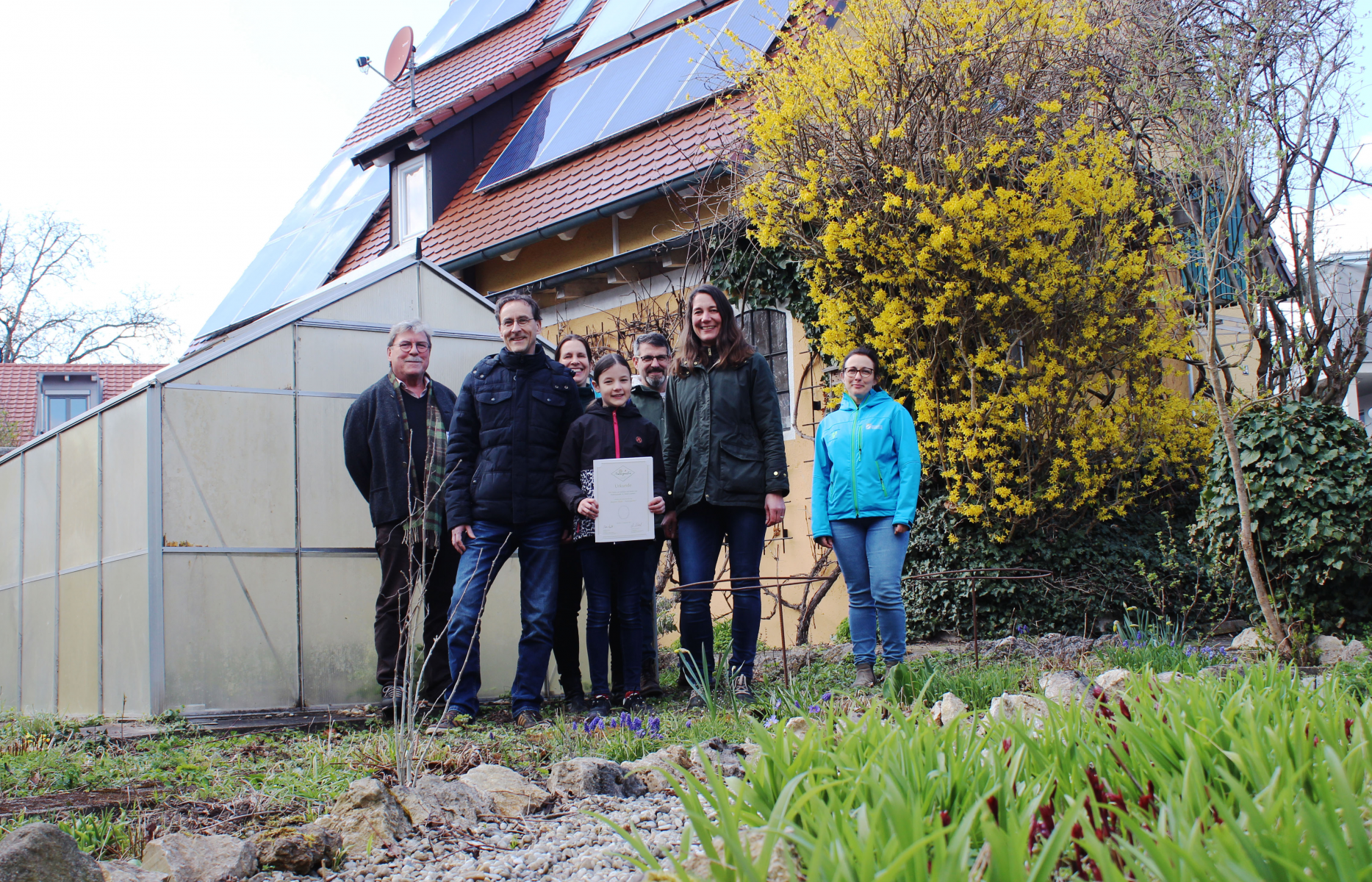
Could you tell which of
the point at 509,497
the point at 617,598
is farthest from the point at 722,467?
the point at 509,497

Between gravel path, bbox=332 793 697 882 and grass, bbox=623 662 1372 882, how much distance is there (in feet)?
1.34

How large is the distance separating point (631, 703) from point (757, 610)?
27.9 inches

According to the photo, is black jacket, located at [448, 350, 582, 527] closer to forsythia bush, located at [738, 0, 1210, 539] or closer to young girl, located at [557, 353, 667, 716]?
young girl, located at [557, 353, 667, 716]

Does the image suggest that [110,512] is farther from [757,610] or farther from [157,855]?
[157,855]

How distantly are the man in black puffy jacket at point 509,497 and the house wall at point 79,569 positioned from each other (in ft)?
5.54

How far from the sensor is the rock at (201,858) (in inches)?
91.8

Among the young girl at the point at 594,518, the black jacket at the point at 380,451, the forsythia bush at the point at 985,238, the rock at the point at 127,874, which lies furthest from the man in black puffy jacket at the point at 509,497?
the forsythia bush at the point at 985,238

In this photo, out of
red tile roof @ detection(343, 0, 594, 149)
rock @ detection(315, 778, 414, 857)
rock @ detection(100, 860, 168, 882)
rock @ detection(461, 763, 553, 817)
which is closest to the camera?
rock @ detection(100, 860, 168, 882)

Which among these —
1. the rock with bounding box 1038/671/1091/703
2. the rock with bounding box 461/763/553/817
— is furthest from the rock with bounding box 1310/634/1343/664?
the rock with bounding box 461/763/553/817

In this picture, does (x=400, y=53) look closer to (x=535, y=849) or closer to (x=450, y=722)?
(x=450, y=722)

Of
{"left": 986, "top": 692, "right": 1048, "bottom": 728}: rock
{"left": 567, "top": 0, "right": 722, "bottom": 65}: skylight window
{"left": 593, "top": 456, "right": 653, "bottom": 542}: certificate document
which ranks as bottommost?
{"left": 986, "top": 692, "right": 1048, "bottom": 728}: rock

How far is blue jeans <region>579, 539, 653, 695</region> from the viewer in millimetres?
5141

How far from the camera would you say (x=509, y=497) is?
5039 mm

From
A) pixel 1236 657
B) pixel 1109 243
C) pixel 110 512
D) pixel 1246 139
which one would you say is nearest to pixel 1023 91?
pixel 1109 243
